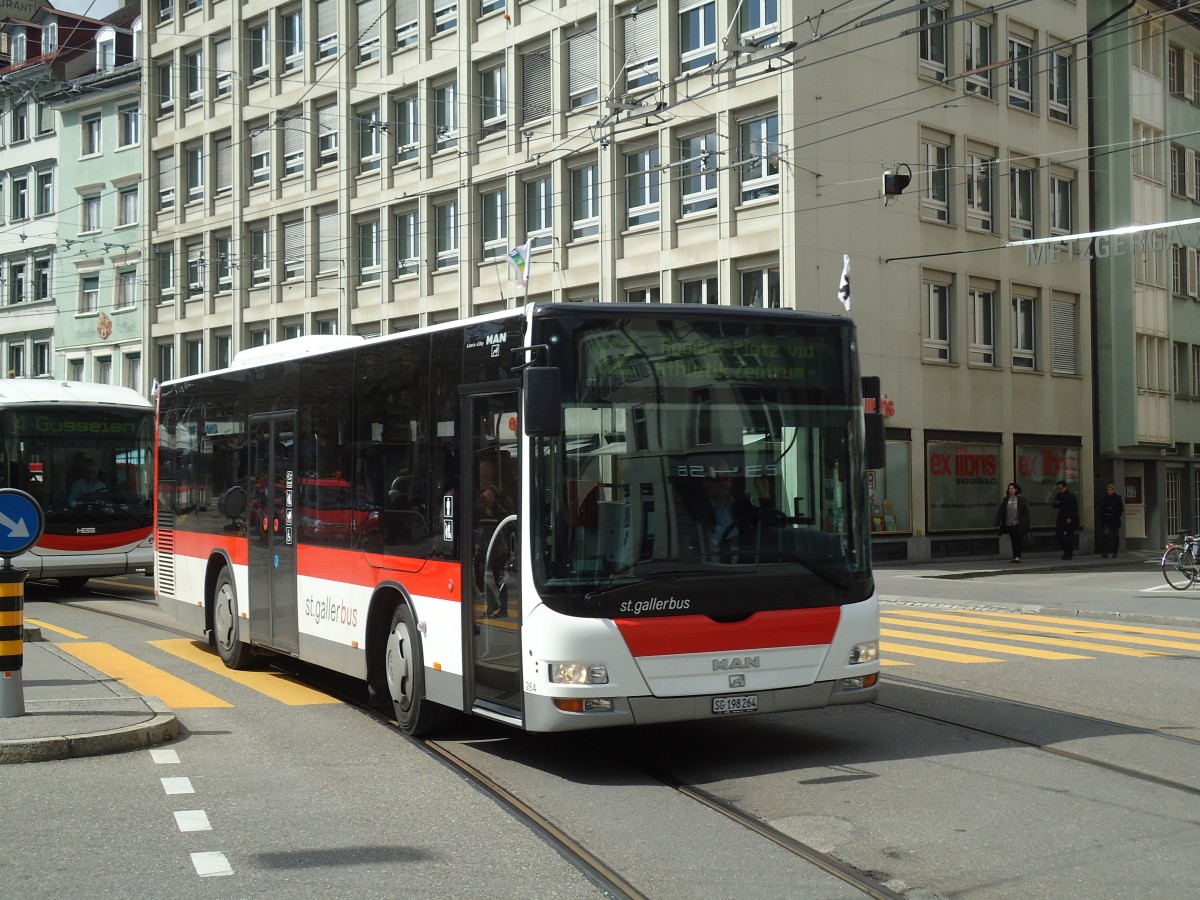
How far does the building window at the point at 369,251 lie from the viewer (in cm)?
4306

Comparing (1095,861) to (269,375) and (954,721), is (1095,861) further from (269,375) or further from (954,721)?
(269,375)

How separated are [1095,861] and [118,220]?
52.7 meters

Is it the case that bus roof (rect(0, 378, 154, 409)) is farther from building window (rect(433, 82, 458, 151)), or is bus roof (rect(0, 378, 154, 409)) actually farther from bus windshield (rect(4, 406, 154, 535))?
building window (rect(433, 82, 458, 151))

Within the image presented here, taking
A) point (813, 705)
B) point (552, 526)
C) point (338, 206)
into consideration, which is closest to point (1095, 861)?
point (813, 705)

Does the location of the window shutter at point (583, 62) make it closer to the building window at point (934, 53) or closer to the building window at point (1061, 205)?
the building window at point (934, 53)

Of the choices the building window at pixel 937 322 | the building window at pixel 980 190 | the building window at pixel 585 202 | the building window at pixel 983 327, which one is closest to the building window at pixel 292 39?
the building window at pixel 585 202

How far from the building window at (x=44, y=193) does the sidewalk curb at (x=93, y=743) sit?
170ft

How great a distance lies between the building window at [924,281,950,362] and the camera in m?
35.1

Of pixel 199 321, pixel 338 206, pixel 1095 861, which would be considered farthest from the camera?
pixel 199 321

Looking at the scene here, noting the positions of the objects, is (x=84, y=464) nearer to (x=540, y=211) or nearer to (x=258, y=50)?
(x=540, y=211)

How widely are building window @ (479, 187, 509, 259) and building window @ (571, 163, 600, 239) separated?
253 centimetres

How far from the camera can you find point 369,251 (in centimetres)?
4341

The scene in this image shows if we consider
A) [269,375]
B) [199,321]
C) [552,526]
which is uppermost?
[199,321]

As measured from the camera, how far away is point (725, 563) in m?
8.67
